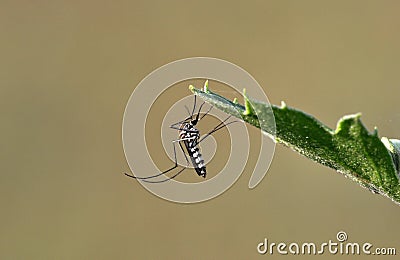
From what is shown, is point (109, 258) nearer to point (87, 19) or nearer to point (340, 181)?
point (340, 181)

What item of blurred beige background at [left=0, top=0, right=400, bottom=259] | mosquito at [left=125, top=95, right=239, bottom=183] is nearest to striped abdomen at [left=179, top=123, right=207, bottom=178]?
mosquito at [left=125, top=95, right=239, bottom=183]

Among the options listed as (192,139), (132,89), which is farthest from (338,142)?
(132,89)

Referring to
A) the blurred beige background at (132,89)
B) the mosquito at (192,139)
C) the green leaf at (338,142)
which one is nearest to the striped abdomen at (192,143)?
the mosquito at (192,139)

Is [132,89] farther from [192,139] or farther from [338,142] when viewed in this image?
[338,142]

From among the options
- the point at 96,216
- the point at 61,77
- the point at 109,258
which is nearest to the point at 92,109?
the point at 61,77

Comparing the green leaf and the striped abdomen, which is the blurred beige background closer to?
the striped abdomen

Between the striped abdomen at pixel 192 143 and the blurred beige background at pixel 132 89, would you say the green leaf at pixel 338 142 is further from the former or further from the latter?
the blurred beige background at pixel 132 89
